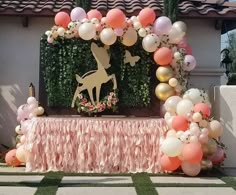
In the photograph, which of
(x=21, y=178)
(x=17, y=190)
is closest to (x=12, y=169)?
(x=21, y=178)

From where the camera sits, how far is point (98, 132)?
340 inches

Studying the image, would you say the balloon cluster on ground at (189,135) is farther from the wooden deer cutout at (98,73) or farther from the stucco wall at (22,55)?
the stucco wall at (22,55)

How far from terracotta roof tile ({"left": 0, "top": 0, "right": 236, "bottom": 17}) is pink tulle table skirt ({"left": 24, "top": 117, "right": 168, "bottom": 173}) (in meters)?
2.76

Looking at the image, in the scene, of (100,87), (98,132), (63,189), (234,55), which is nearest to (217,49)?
(100,87)

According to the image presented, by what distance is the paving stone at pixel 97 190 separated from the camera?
683cm

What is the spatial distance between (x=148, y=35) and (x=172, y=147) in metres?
2.18

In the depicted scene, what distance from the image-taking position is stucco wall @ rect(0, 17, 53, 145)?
10578mm

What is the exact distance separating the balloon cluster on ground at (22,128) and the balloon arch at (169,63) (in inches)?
49.6

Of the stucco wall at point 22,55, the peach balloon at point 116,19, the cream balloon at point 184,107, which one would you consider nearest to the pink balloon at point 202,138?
the cream balloon at point 184,107

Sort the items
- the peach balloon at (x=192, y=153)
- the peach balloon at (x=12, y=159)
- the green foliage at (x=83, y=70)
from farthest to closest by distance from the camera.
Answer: the green foliage at (x=83, y=70) < the peach balloon at (x=12, y=159) < the peach balloon at (x=192, y=153)

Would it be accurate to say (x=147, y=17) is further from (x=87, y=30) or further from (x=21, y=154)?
(x=21, y=154)

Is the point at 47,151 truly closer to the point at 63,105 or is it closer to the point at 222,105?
the point at 63,105

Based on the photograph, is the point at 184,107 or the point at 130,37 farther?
the point at 130,37

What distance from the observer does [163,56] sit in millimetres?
8875
